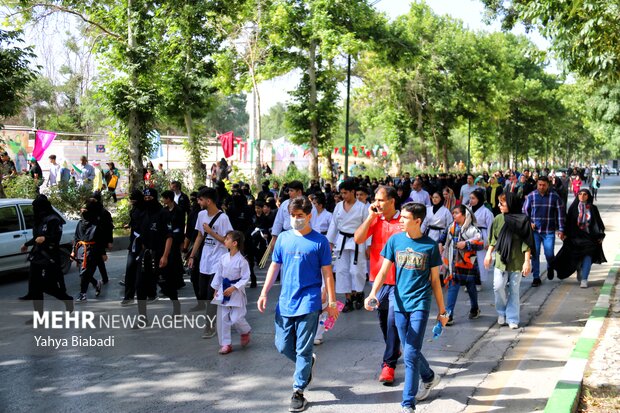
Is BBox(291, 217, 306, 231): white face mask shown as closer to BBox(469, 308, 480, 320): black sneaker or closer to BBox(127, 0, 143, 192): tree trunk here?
BBox(469, 308, 480, 320): black sneaker

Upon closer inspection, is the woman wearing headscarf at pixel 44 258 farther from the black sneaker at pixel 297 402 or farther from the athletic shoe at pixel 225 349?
the black sneaker at pixel 297 402

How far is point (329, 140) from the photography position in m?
26.9

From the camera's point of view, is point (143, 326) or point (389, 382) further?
point (143, 326)

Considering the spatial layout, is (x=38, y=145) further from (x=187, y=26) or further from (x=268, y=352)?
(x=268, y=352)

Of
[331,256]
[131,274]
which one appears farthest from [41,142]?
[331,256]

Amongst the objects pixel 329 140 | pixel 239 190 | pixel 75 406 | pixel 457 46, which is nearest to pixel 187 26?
pixel 239 190

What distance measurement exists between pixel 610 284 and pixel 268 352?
613 cm

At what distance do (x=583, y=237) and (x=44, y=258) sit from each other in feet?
26.6

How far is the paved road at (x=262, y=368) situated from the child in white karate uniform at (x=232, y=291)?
27 centimetres

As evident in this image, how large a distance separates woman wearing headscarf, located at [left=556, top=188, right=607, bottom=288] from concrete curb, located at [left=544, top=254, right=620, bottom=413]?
49.9 inches

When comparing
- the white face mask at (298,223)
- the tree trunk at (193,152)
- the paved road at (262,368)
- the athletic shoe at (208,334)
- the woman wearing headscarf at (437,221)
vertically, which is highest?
the tree trunk at (193,152)

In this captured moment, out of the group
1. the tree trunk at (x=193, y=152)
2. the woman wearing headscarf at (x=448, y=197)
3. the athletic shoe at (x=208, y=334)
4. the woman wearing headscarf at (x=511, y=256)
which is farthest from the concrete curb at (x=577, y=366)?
the tree trunk at (x=193, y=152)

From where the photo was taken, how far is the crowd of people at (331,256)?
516cm

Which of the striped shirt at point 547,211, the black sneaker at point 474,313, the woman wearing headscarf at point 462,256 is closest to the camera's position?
the woman wearing headscarf at point 462,256
